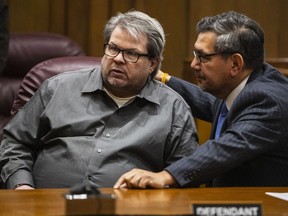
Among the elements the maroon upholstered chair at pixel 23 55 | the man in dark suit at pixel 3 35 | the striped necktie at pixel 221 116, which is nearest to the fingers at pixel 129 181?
the striped necktie at pixel 221 116

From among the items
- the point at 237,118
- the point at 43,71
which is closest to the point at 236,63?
the point at 237,118

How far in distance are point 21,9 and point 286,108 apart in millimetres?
2396

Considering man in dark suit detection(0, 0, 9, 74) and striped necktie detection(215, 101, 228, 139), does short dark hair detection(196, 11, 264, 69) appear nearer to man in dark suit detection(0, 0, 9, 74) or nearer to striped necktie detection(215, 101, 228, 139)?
striped necktie detection(215, 101, 228, 139)

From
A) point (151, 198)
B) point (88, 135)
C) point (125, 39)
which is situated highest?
point (125, 39)

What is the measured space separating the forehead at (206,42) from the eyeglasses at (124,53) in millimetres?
271

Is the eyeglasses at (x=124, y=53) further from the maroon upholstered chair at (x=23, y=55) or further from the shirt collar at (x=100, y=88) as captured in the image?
the maroon upholstered chair at (x=23, y=55)

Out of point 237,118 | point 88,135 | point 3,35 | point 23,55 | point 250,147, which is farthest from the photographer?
point 23,55

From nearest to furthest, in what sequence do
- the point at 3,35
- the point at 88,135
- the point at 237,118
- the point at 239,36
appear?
the point at 237,118 < the point at 239,36 < the point at 88,135 < the point at 3,35

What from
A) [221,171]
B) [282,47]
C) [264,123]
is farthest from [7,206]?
[282,47]

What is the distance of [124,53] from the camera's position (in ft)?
8.57

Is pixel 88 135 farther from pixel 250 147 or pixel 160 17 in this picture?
pixel 160 17

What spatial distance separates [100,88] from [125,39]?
22 cm

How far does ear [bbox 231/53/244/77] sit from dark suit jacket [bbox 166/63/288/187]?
0.07 m

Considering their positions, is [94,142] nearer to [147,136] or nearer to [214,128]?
[147,136]
